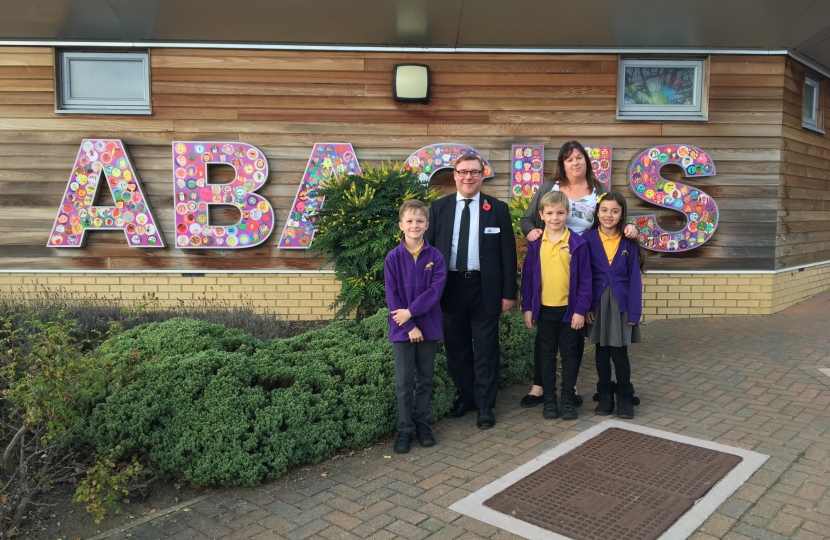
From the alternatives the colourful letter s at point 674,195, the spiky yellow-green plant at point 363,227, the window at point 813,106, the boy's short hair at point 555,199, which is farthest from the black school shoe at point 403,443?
the window at point 813,106

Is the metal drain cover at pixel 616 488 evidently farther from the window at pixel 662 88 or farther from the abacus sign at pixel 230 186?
the window at pixel 662 88

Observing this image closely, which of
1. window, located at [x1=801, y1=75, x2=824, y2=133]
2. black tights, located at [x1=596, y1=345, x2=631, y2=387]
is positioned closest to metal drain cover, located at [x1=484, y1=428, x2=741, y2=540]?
black tights, located at [x1=596, y1=345, x2=631, y2=387]

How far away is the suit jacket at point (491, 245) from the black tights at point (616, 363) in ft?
2.68

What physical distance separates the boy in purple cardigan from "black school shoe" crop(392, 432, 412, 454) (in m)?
1.10

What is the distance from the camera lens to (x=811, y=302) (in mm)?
9047

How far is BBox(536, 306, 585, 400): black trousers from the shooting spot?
15.1ft

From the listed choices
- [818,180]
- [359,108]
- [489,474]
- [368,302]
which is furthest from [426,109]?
[818,180]

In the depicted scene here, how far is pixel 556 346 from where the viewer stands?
472 centimetres

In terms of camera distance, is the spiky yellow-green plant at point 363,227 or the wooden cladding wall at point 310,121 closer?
the spiky yellow-green plant at point 363,227

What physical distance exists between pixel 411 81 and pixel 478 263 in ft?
12.8

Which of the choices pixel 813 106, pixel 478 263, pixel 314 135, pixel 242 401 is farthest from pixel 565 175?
pixel 813 106

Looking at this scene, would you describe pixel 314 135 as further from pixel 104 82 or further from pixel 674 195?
pixel 674 195

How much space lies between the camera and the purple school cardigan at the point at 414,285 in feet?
13.4

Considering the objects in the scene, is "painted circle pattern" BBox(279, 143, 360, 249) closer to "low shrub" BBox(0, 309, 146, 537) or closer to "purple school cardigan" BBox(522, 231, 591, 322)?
"purple school cardigan" BBox(522, 231, 591, 322)
